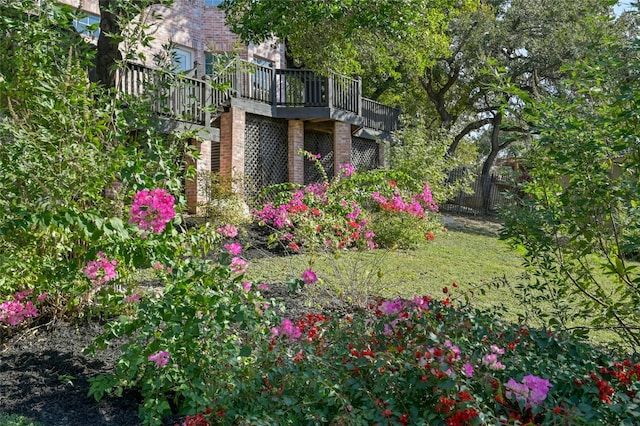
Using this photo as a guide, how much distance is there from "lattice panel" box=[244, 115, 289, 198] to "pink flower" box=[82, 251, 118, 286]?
11.5 metres

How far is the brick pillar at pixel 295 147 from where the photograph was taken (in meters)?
17.1

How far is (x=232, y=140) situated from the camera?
14.9 meters

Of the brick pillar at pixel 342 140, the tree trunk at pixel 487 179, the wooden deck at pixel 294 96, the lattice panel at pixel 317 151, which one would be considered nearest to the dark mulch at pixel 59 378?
the wooden deck at pixel 294 96

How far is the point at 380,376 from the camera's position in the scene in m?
2.55

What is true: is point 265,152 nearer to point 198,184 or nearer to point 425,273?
point 198,184

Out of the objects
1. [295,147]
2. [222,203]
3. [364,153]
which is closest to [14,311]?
[222,203]

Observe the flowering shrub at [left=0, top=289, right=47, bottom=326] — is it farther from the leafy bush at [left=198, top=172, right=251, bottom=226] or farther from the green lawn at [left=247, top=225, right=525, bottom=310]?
the leafy bush at [left=198, top=172, right=251, bottom=226]

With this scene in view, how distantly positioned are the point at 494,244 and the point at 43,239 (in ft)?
36.6

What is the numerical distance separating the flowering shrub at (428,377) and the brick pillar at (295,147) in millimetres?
13988

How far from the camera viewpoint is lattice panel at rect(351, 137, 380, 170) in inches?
761

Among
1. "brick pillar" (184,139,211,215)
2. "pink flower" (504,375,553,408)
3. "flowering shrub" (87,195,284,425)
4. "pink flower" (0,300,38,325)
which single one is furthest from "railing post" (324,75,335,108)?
"pink flower" (504,375,553,408)

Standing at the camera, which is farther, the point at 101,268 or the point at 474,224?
the point at 474,224

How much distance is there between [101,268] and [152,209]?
1083 millimetres

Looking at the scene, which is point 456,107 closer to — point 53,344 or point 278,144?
point 278,144
